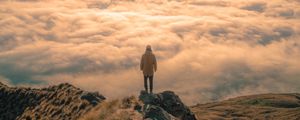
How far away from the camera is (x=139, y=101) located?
3888cm

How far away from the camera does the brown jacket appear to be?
42188 millimetres

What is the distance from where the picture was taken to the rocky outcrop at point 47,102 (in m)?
45.3

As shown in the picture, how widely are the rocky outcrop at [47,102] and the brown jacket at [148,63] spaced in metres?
5.43

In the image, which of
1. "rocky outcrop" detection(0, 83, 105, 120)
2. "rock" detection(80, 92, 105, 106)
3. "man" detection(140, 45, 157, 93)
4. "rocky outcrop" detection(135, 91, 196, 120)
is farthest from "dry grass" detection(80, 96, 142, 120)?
"rock" detection(80, 92, 105, 106)

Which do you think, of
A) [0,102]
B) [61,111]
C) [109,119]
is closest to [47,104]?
[61,111]

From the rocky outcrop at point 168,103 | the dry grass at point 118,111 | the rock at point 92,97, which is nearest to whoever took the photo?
the dry grass at point 118,111

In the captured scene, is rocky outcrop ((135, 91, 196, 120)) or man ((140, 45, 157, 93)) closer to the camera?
rocky outcrop ((135, 91, 196, 120))

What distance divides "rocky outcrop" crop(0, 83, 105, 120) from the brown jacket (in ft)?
17.8

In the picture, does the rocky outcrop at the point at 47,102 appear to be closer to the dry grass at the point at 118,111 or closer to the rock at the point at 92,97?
the rock at the point at 92,97

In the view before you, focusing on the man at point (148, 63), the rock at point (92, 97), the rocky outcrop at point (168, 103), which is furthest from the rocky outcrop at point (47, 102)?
the rocky outcrop at point (168, 103)

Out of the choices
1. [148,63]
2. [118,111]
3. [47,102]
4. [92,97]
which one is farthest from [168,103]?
[47,102]

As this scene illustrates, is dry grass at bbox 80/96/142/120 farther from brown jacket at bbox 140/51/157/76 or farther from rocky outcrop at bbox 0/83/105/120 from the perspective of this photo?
rocky outcrop at bbox 0/83/105/120

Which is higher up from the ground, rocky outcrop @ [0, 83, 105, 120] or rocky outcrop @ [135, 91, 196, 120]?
rocky outcrop @ [135, 91, 196, 120]

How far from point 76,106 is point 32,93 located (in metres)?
14.2
